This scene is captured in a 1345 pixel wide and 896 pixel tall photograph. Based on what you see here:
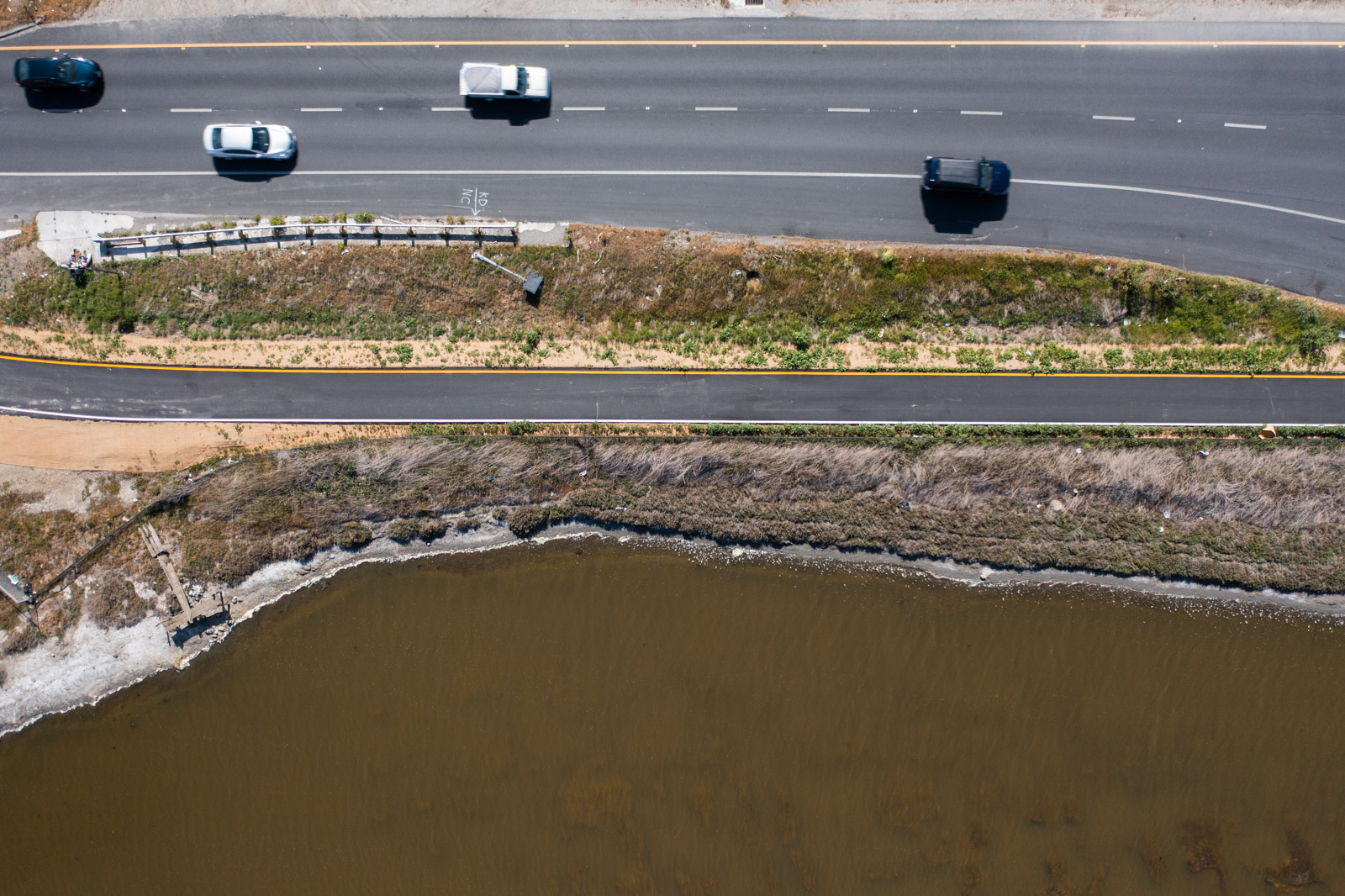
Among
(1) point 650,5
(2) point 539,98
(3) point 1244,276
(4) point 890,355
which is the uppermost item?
(1) point 650,5

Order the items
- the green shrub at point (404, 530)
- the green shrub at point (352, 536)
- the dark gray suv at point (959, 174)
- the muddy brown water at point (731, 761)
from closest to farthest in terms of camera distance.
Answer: the dark gray suv at point (959, 174), the muddy brown water at point (731, 761), the green shrub at point (352, 536), the green shrub at point (404, 530)

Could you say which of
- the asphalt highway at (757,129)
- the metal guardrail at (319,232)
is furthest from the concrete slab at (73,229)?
the asphalt highway at (757,129)

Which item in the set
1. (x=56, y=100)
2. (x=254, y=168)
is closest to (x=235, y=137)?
(x=254, y=168)

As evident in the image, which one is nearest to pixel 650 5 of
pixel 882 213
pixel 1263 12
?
pixel 882 213

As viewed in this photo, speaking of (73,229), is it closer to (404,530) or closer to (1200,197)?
(404,530)

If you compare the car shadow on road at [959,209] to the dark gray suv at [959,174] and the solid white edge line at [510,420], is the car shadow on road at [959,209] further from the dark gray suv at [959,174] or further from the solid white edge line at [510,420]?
the solid white edge line at [510,420]

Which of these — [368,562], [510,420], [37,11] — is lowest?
[368,562]

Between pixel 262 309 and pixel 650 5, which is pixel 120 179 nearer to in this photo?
pixel 262 309
